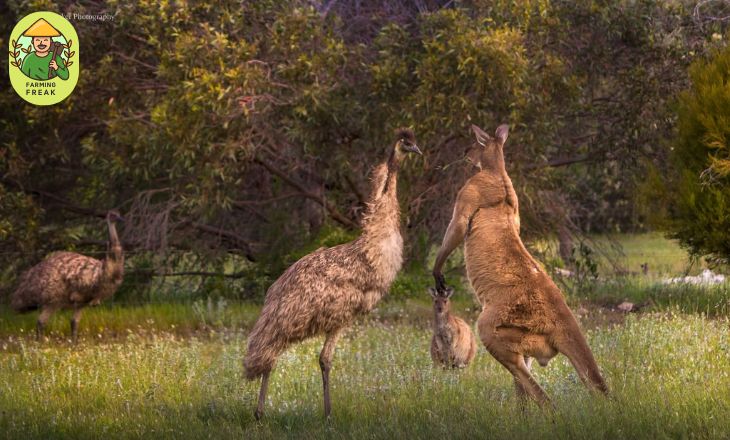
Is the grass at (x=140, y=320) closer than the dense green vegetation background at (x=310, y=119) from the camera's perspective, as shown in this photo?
No

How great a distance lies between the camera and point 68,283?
46.1ft

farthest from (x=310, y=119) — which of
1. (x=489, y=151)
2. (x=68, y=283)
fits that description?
(x=489, y=151)

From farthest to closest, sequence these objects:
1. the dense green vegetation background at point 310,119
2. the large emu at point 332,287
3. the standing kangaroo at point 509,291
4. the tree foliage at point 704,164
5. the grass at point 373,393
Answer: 1. the dense green vegetation background at point 310,119
2. the tree foliage at point 704,164
3. the large emu at point 332,287
4. the standing kangaroo at point 509,291
5. the grass at point 373,393

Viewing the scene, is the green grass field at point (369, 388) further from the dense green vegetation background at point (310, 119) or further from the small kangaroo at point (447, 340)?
the dense green vegetation background at point (310, 119)

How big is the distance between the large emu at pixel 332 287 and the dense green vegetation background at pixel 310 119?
482 centimetres

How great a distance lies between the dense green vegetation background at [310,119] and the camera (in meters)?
14.5

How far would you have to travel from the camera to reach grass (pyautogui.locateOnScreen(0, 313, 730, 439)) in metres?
7.47

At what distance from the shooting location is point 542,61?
616 inches

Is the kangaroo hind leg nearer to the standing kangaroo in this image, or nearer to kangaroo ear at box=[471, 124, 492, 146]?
the standing kangaroo

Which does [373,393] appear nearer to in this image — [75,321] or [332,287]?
[332,287]

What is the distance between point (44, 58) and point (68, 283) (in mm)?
→ 3221

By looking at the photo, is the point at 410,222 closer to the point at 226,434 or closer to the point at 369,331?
the point at 369,331

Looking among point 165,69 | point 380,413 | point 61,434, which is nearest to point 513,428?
point 380,413

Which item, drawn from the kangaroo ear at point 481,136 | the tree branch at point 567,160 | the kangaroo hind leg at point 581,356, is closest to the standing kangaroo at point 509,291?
the kangaroo hind leg at point 581,356
